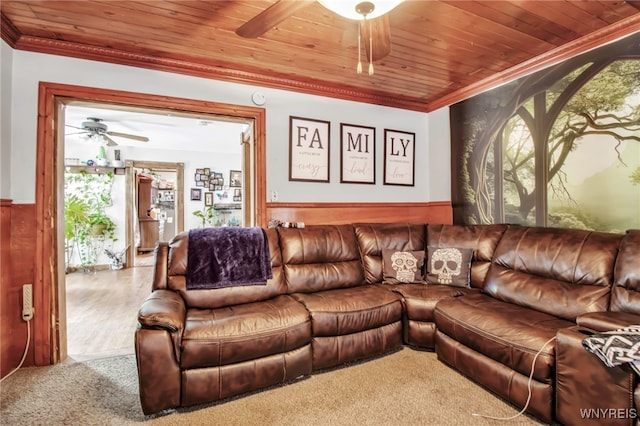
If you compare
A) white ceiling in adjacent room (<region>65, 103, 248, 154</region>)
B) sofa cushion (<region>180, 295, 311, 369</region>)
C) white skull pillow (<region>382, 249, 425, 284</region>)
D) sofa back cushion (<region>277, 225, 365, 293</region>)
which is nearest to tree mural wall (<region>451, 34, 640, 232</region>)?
white skull pillow (<region>382, 249, 425, 284</region>)

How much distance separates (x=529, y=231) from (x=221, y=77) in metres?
3.05

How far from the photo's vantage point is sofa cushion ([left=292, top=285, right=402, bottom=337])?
2.15 m

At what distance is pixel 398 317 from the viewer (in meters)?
2.44

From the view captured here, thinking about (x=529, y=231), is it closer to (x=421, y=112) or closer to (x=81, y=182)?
(x=421, y=112)

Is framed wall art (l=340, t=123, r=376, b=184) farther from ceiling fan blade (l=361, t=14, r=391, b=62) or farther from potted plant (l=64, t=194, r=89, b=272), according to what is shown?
potted plant (l=64, t=194, r=89, b=272)

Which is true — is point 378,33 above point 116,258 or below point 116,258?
above

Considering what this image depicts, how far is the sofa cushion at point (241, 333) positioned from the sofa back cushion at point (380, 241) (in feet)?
3.30

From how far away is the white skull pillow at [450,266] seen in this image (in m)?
2.73

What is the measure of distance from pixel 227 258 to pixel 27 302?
1.50 m

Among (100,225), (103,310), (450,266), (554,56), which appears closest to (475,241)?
(450,266)

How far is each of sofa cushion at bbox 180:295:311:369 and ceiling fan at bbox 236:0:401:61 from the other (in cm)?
174

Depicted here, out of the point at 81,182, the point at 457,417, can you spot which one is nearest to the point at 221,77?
the point at 457,417

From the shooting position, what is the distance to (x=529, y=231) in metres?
2.47

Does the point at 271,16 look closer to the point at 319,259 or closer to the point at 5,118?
the point at 319,259
